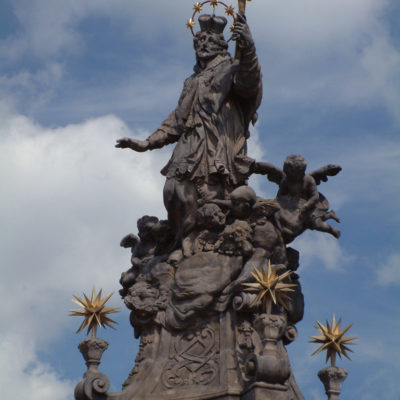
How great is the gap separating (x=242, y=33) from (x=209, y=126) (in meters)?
1.72

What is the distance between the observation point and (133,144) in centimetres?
1875

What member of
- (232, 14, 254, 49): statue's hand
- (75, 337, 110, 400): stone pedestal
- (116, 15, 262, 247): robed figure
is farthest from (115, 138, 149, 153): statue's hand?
(75, 337, 110, 400): stone pedestal

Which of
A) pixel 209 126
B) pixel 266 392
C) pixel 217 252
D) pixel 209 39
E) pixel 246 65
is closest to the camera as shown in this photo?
pixel 266 392

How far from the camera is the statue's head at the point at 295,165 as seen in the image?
57.7ft

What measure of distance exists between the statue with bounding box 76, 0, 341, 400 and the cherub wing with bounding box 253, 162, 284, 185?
0.02 m

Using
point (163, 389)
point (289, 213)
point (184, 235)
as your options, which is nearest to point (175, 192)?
point (184, 235)

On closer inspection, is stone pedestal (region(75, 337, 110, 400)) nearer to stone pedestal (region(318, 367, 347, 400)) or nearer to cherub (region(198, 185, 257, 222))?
cherub (region(198, 185, 257, 222))

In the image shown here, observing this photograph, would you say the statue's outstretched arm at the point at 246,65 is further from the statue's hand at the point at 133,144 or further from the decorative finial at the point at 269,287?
the decorative finial at the point at 269,287

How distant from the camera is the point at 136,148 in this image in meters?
18.8

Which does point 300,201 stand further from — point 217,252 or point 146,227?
point 146,227

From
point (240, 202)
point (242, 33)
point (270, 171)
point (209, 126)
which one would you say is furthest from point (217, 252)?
point (242, 33)

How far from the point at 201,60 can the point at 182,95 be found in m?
0.73

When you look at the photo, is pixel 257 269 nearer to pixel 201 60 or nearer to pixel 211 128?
pixel 211 128

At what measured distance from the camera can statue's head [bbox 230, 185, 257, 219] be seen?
674 inches
